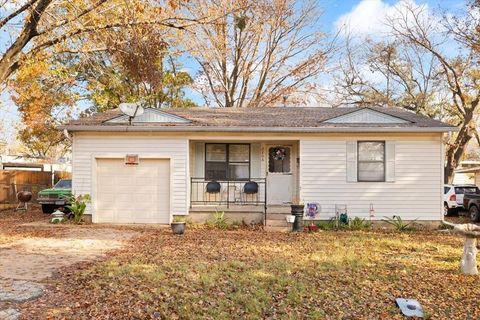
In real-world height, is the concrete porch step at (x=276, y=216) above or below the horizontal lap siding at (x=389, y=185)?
below

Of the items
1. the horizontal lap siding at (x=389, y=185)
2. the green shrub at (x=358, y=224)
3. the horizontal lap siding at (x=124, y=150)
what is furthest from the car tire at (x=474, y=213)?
the horizontal lap siding at (x=124, y=150)

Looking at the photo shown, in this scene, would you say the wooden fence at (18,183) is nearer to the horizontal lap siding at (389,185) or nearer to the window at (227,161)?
the window at (227,161)

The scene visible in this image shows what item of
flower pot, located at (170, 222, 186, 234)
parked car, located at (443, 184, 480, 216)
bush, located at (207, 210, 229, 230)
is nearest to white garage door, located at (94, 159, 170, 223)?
bush, located at (207, 210, 229, 230)

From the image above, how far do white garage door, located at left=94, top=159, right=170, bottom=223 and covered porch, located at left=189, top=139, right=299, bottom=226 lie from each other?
1036mm

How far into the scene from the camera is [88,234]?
994cm

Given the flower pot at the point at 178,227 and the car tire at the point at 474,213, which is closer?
the flower pot at the point at 178,227

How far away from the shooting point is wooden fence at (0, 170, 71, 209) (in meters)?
16.8

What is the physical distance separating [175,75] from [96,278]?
17.6 metres

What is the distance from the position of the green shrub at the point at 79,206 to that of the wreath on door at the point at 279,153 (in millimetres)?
6025

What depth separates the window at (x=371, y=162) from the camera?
11.6 metres

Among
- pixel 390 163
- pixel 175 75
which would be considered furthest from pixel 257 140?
pixel 175 75

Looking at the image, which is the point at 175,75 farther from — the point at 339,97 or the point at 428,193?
the point at 428,193

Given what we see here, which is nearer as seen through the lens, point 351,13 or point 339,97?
point 351,13

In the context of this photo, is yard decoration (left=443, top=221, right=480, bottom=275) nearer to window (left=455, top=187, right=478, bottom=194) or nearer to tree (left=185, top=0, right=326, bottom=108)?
window (left=455, top=187, right=478, bottom=194)
